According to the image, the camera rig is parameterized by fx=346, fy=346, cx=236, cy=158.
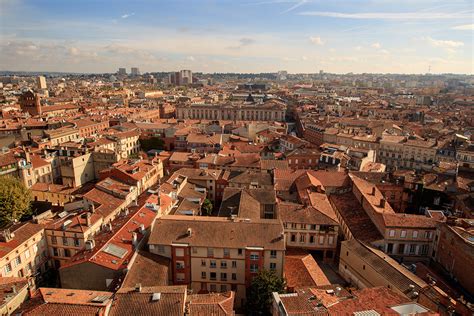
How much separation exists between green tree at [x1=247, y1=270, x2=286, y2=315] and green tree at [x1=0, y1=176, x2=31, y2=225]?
39.2 metres

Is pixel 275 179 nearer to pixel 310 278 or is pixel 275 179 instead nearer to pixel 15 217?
pixel 310 278

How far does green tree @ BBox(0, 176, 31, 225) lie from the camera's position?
169ft

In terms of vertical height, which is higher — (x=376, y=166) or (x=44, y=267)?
(x=376, y=166)

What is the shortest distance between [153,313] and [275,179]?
132 feet

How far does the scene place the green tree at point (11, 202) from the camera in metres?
51.6

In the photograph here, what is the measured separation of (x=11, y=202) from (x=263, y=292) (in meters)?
41.2

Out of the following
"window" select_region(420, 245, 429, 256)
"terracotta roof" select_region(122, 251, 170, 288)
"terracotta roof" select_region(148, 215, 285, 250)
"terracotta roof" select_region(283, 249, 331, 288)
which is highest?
"terracotta roof" select_region(148, 215, 285, 250)

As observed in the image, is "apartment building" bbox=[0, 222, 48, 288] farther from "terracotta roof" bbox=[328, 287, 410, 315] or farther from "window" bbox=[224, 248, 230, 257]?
"terracotta roof" bbox=[328, 287, 410, 315]

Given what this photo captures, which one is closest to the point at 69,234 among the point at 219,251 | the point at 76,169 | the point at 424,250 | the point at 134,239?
the point at 134,239

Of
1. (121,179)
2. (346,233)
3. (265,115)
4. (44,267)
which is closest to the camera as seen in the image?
(44,267)

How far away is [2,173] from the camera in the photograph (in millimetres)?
63281

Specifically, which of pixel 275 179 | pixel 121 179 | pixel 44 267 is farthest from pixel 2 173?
pixel 275 179

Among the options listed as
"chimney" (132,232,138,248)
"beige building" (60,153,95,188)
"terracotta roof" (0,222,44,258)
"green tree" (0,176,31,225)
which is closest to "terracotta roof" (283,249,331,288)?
"chimney" (132,232,138,248)

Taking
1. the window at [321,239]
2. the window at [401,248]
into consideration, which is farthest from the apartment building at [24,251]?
the window at [401,248]
